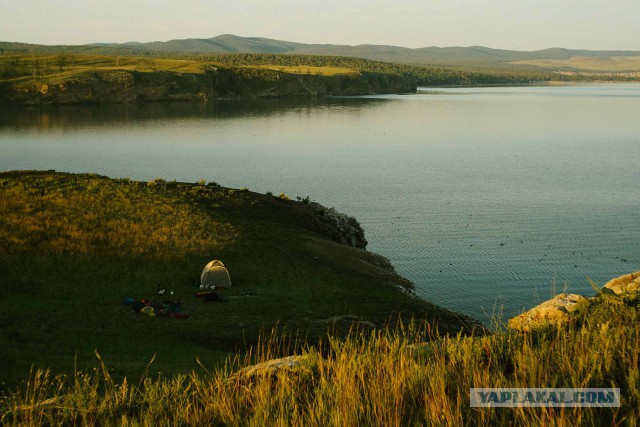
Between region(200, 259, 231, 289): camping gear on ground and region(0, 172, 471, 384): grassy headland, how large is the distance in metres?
0.54

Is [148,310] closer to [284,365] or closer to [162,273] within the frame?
[162,273]

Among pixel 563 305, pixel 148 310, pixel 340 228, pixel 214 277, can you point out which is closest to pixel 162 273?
pixel 214 277

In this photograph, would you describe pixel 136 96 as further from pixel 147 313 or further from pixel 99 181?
pixel 147 313

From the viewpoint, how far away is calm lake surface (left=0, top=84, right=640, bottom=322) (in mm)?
40969

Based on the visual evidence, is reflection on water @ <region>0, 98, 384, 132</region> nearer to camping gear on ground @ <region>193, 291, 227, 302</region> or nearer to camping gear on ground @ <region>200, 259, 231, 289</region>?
camping gear on ground @ <region>200, 259, 231, 289</region>

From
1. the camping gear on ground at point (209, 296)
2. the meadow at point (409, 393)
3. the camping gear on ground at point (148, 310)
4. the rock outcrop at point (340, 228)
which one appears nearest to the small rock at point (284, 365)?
the meadow at point (409, 393)

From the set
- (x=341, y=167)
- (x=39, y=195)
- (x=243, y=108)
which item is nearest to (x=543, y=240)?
(x=39, y=195)

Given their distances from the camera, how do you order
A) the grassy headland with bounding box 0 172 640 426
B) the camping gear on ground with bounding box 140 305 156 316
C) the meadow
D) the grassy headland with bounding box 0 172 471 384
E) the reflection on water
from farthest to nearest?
1. the reflection on water
2. the camping gear on ground with bounding box 140 305 156 316
3. the grassy headland with bounding box 0 172 471 384
4. the grassy headland with bounding box 0 172 640 426
5. the meadow

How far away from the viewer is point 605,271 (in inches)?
1537

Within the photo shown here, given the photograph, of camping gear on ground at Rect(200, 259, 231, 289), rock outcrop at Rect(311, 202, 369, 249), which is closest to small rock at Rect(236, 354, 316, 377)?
camping gear on ground at Rect(200, 259, 231, 289)

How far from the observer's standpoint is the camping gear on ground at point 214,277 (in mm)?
29297

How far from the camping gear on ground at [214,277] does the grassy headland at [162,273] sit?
1.76 feet

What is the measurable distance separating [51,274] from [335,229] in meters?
21.9

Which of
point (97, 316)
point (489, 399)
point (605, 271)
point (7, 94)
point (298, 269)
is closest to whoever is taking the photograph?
point (489, 399)
